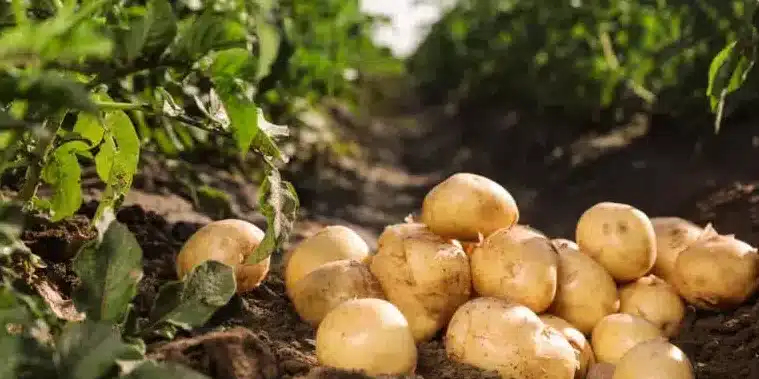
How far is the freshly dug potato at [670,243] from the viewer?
2668 mm

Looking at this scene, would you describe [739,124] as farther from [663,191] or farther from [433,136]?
[433,136]

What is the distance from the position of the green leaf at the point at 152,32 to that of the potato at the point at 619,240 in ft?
4.28

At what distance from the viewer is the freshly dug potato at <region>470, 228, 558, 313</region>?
7.30 ft

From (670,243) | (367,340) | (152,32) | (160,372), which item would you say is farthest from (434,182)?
(160,372)

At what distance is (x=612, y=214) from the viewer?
2502mm

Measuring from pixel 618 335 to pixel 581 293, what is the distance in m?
0.16

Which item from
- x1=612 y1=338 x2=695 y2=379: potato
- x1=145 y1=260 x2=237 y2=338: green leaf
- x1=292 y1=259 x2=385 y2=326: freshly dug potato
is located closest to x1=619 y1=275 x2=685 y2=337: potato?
x1=612 y1=338 x2=695 y2=379: potato

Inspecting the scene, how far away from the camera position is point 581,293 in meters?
2.37

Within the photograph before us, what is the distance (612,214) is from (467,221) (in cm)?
45

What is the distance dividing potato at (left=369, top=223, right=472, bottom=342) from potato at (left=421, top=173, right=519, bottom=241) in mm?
52

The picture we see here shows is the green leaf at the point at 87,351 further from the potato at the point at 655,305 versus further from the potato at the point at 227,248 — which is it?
the potato at the point at 655,305

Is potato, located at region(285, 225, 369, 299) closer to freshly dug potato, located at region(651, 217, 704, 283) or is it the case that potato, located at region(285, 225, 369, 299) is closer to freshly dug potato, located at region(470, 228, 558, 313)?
freshly dug potato, located at region(470, 228, 558, 313)

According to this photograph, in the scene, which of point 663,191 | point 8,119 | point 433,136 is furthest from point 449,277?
point 433,136

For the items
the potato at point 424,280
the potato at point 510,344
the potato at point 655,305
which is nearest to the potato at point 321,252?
the potato at point 424,280
